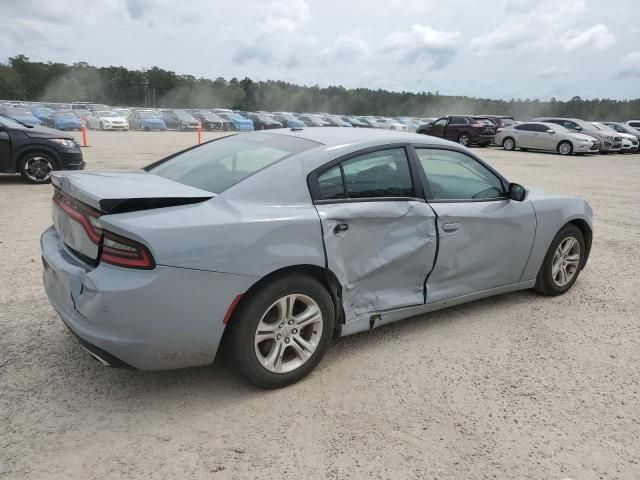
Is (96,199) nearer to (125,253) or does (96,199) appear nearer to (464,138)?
(125,253)

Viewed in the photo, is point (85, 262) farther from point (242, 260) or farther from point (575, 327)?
point (575, 327)

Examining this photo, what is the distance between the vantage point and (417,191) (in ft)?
11.7

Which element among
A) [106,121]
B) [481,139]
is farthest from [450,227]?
[106,121]

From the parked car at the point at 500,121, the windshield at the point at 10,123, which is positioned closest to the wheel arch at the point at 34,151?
the windshield at the point at 10,123

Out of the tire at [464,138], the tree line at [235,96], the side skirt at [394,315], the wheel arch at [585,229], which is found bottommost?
the side skirt at [394,315]

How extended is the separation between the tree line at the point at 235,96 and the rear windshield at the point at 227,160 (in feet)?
250

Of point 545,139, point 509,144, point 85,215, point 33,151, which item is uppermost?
point 545,139

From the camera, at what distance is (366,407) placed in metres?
2.87

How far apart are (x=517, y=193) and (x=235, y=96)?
90.7m

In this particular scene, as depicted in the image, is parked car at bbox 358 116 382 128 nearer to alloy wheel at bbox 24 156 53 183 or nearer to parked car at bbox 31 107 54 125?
parked car at bbox 31 107 54 125

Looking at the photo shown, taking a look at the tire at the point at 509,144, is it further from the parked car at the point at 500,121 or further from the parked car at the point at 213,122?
the parked car at the point at 213,122

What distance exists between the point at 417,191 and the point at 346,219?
0.69 metres

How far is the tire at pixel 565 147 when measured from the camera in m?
22.3

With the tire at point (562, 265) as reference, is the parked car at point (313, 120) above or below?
above
